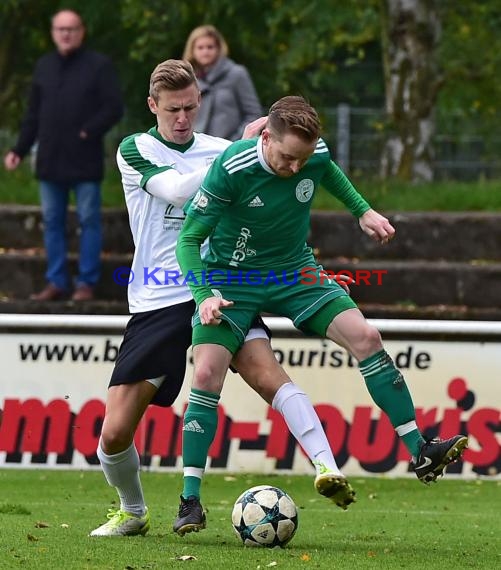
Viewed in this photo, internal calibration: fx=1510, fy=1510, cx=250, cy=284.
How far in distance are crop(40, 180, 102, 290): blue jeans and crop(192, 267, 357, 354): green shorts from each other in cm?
593

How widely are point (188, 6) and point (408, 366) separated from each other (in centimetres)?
804

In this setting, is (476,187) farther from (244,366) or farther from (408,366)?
(244,366)

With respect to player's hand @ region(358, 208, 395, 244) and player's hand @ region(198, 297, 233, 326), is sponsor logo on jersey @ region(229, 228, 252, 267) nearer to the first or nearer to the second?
player's hand @ region(198, 297, 233, 326)

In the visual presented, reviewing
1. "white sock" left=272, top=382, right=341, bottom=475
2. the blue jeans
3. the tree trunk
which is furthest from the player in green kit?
the tree trunk

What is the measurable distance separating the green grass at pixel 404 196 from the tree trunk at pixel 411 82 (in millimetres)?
1077

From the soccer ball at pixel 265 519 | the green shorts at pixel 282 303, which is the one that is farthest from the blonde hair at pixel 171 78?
the soccer ball at pixel 265 519

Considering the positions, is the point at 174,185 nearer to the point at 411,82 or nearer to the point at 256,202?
the point at 256,202

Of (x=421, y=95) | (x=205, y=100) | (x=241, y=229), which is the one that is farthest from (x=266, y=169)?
(x=421, y=95)

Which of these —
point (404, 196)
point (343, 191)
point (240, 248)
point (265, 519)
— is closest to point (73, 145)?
point (404, 196)

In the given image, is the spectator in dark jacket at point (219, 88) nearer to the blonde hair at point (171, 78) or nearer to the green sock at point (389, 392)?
the blonde hair at point (171, 78)

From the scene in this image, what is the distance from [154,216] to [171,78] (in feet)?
2.26

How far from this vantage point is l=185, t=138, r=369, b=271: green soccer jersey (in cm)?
700

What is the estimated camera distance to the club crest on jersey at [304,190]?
23.4 feet

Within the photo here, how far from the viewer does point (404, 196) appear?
15.5 metres
